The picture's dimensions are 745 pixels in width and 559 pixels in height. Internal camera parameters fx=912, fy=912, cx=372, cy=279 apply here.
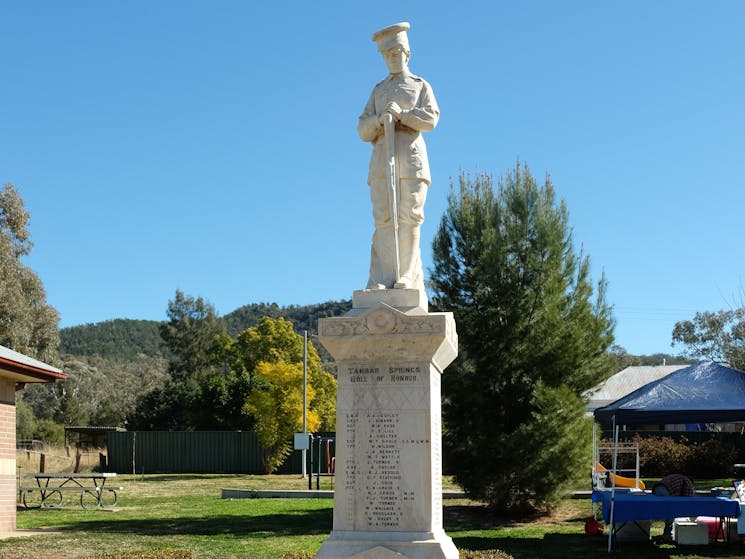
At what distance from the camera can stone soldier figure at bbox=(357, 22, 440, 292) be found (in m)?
9.99

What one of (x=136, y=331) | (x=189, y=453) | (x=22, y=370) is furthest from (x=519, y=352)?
(x=136, y=331)

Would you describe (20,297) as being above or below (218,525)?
above

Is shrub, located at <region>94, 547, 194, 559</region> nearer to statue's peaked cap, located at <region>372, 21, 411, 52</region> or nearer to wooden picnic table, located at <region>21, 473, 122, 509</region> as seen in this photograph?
statue's peaked cap, located at <region>372, 21, 411, 52</region>

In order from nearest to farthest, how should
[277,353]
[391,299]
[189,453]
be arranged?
1. [391,299]
2. [189,453]
3. [277,353]

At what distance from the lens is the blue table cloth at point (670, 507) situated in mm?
14508

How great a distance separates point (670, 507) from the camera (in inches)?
572

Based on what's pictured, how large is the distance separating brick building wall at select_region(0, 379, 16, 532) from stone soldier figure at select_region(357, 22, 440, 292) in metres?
9.94

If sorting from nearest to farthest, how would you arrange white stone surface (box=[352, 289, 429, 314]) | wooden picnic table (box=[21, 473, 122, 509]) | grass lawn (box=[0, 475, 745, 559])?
white stone surface (box=[352, 289, 429, 314]) → grass lawn (box=[0, 475, 745, 559]) → wooden picnic table (box=[21, 473, 122, 509])

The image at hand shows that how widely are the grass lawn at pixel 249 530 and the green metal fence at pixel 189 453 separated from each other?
15499 mm

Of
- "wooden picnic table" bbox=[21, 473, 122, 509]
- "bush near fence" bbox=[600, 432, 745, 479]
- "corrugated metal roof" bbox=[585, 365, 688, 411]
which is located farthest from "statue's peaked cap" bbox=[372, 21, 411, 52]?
"corrugated metal roof" bbox=[585, 365, 688, 411]

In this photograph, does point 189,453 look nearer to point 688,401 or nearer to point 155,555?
point 688,401

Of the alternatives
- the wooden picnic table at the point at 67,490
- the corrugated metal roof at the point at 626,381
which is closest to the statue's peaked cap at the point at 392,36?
the wooden picnic table at the point at 67,490

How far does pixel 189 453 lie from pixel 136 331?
294 feet

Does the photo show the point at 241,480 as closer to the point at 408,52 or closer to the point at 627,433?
the point at 627,433
